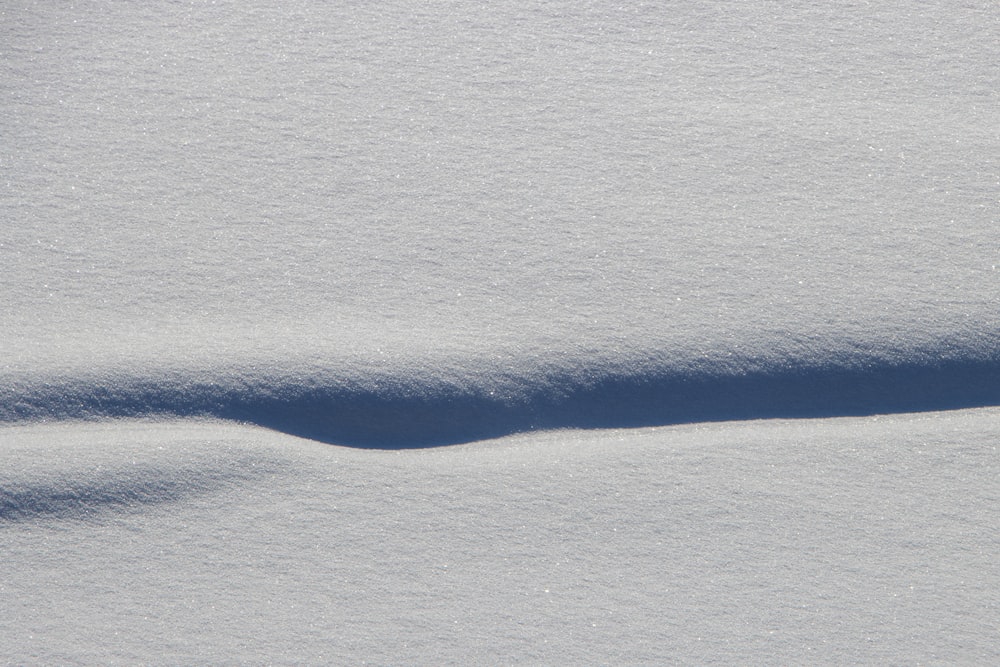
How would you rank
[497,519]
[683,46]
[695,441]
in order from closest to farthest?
[497,519] → [695,441] → [683,46]

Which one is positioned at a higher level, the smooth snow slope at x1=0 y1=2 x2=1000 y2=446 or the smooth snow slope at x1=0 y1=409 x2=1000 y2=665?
the smooth snow slope at x1=0 y1=2 x2=1000 y2=446

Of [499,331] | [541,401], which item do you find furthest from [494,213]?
[541,401]

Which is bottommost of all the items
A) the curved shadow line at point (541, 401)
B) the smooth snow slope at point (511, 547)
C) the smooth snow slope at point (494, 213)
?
the smooth snow slope at point (511, 547)

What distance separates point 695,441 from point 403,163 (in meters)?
0.69

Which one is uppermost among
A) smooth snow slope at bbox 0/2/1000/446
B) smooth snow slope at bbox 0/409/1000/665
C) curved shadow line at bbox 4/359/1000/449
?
smooth snow slope at bbox 0/2/1000/446

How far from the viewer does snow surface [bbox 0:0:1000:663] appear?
1.24 metres

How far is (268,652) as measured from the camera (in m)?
1.17

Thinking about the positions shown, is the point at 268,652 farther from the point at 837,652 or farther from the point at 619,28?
the point at 619,28

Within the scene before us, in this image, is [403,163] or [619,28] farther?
[619,28]

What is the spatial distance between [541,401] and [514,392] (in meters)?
0.04

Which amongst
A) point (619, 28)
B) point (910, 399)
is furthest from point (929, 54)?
point (910, 399)

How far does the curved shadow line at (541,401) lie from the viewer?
1448 millimetres

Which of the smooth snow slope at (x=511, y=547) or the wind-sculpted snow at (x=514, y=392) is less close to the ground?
the wind-sculpted snow at (x=514, y=392)

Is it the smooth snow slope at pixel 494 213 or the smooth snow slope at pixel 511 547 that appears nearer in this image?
the smooth snow slope at pixel 511 547
